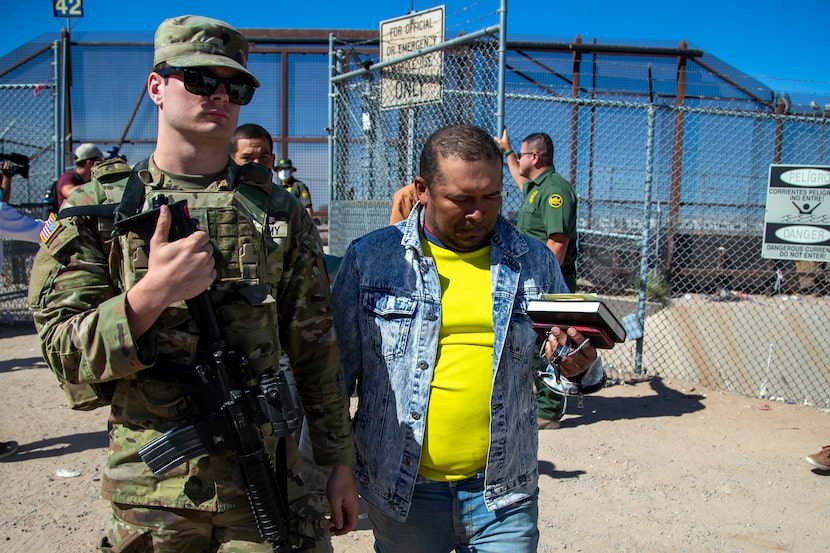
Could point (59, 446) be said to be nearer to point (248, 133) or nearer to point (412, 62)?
point (248, 133)

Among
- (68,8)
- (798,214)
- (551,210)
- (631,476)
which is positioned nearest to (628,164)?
(798,214)

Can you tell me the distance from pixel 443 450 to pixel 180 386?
823 mm

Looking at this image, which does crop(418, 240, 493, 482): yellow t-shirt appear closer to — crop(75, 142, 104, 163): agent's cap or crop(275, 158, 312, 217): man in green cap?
crop(75, 142, 104, 163): agent's cap

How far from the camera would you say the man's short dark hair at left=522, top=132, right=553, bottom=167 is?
5.34m

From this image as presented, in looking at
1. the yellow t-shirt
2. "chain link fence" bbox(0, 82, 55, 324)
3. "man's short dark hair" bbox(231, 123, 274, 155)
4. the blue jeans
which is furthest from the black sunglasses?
"chain link fence" bbox(0, 82, 55, 324)

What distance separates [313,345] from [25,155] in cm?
859

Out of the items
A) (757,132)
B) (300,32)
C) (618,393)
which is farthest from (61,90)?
(757,132)

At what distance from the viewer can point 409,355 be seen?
207 centimetres

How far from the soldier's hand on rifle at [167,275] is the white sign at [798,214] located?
19.0 ft

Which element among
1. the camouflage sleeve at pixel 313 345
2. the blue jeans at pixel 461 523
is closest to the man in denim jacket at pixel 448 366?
the blue jeans at pixel 461 523

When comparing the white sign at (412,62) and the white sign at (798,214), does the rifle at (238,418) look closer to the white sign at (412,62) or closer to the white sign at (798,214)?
the white sign at (412,62)

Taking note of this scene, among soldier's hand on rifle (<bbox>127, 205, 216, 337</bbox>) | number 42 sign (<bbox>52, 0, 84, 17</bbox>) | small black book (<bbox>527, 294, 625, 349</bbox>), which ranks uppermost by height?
number 42 sign (<bbox>52, 0, 84, 17</bbox>)

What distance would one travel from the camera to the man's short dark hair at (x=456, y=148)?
2059 millimetres

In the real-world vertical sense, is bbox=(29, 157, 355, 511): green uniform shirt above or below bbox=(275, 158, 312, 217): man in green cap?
below
